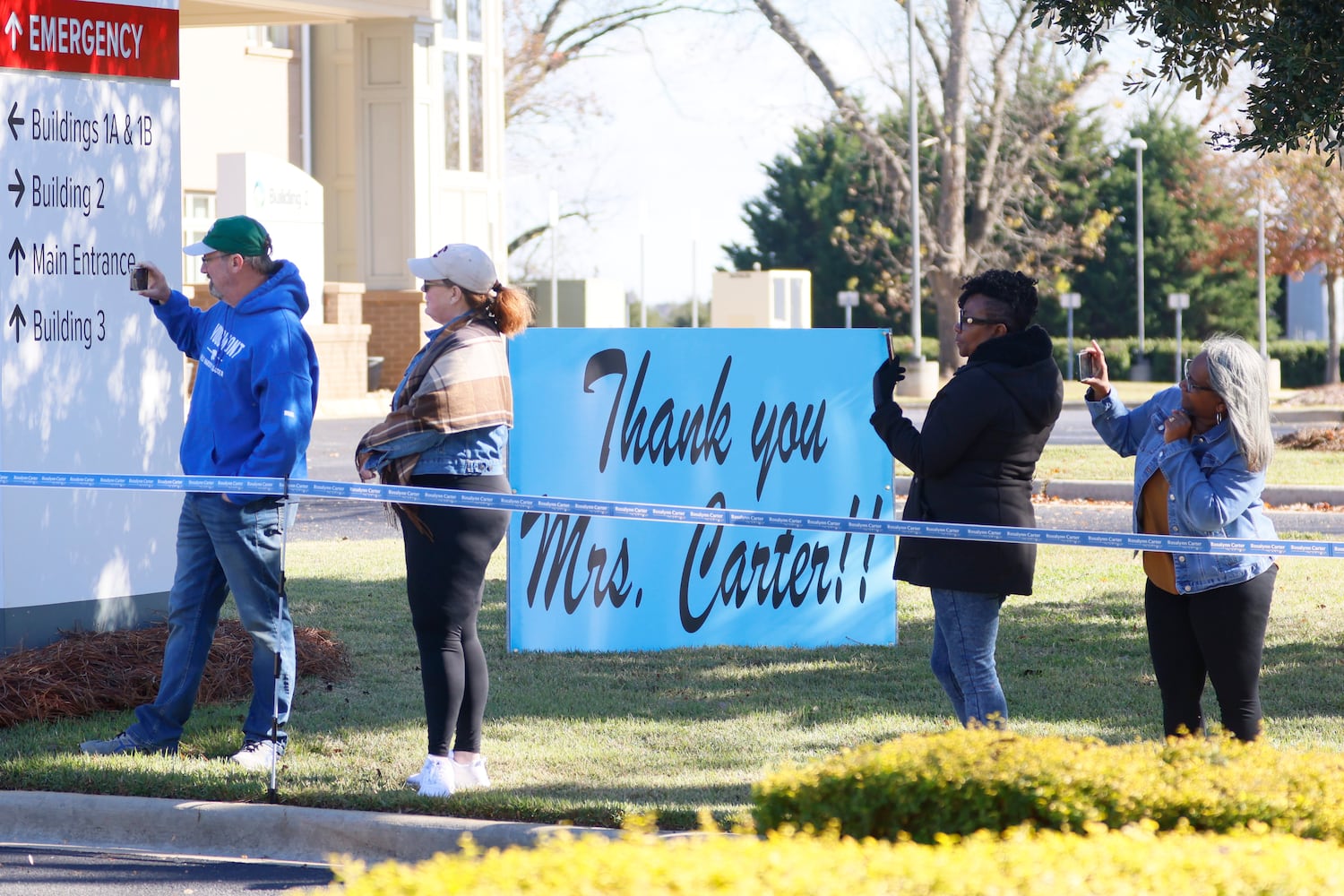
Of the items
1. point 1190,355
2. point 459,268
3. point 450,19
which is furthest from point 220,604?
point 1190,355

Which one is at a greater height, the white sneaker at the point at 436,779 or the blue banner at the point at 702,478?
the blue banner at the point at 702,478

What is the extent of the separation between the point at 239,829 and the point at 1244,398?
133 inches

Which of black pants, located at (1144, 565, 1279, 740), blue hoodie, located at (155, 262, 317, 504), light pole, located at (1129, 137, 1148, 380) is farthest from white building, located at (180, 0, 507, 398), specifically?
black pants, located at (1144, 565, 1279, 740)

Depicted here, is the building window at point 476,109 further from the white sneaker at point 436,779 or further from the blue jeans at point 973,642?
the blue jeans at point 973,642

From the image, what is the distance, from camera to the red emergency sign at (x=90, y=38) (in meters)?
7.08

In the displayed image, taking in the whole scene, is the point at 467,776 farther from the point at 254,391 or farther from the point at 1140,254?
the point at 1140,254

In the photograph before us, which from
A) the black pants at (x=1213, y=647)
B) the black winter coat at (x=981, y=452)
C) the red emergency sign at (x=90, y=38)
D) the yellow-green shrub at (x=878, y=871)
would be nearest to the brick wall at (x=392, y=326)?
the red emergency sign at (x=90, y=38)

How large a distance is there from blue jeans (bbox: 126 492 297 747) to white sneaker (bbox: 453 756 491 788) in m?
0.76

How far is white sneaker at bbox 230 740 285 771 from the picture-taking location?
19.6ft

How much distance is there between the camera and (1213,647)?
16.5ft

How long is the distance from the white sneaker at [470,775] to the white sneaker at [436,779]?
79mm

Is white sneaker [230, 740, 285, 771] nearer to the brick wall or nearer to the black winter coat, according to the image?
the black winter coat

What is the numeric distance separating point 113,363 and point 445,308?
2.54m

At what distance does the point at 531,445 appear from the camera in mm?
8281
